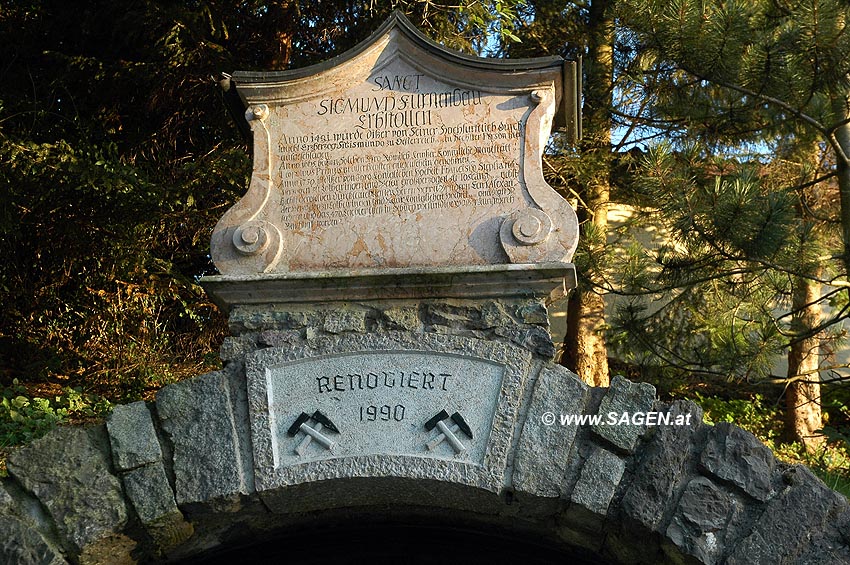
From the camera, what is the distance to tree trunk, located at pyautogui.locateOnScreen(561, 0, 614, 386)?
7.76 m

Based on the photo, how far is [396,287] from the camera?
4191 mm

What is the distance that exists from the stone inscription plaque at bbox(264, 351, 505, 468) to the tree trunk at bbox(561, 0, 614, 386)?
145 inches

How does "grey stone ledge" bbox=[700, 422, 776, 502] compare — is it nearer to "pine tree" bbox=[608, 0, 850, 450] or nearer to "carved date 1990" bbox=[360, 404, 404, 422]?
"carved date 1990" bbox=[360, 404, 404, 422]

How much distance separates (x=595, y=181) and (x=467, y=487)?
15.2ft

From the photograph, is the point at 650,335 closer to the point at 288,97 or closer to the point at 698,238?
the point at 698,238

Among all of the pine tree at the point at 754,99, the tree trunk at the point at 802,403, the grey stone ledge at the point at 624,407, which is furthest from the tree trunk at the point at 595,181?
the grey stone ledge at the point at 624,407

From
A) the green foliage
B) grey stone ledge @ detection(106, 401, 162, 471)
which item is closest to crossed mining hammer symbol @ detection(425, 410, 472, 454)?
grey stone ledge @ detection(106, 401, 162, 471)

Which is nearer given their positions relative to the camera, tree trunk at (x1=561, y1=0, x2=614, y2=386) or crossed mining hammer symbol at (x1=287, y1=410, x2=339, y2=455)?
crossed mining hammer symbol at (x1=287, y1=410, x2=339, y2=455)

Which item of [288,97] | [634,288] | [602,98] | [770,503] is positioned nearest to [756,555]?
[770,503]

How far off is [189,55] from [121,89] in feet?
2.31

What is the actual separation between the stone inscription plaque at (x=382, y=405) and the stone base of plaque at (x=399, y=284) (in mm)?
292

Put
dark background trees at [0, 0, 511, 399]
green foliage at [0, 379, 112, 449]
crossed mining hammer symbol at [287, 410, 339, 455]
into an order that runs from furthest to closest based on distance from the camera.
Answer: dark background trees at [0, 0, 511, 399]
green foliage at [0, 379, 112, 449]
crossed mining hammer symbol at [287, 410, 339, 455]

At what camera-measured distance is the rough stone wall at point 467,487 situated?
3711mm

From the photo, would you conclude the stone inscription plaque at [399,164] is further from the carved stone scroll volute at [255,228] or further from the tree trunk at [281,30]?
the tree trunk at [281,30]
